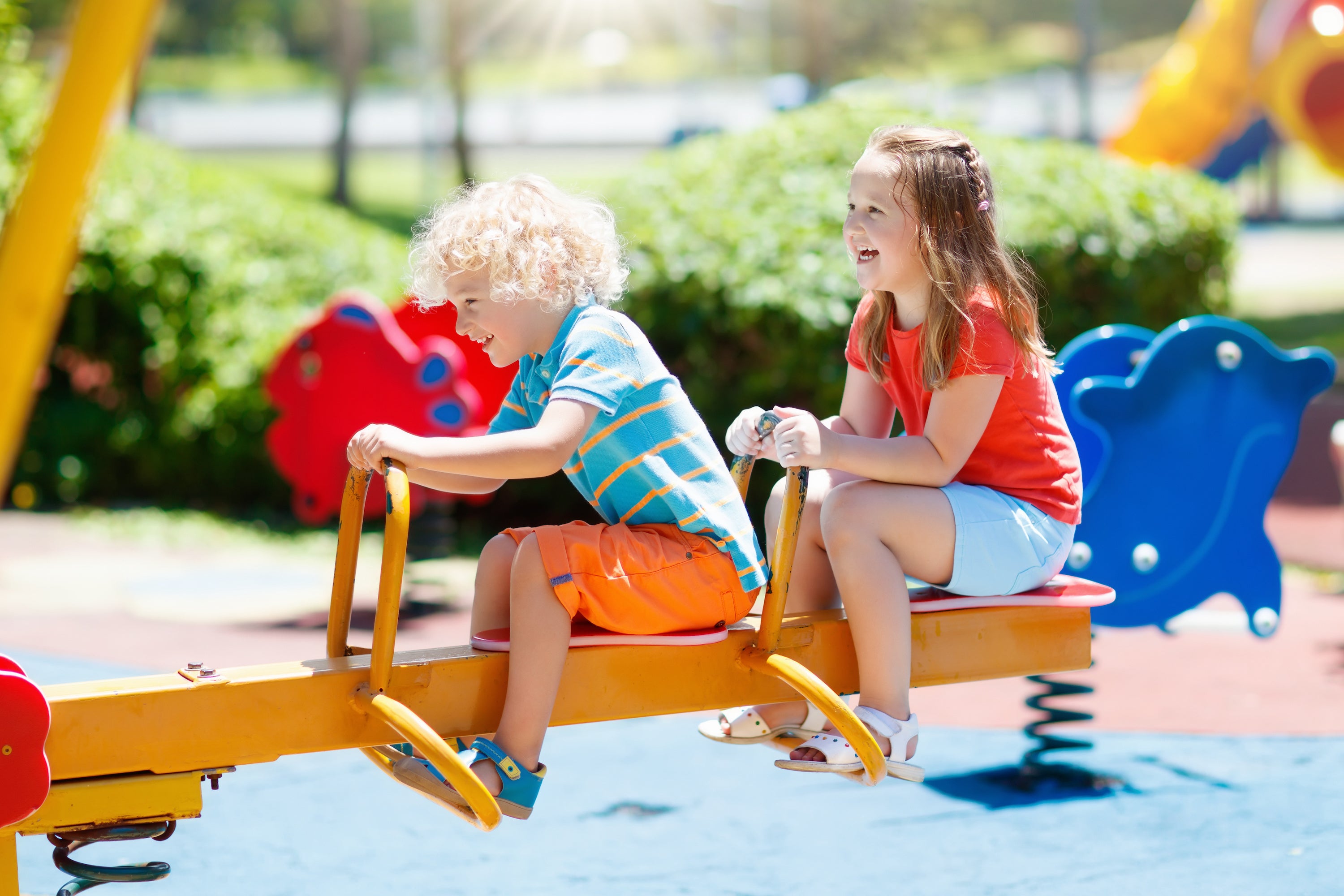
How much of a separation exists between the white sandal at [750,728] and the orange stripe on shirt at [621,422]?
62cm

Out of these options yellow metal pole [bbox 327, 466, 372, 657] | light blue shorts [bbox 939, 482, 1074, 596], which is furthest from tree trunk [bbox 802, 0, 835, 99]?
yellow metal pole [bbox 327, 466, 372, 657]

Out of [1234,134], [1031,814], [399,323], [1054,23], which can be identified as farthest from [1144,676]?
[1054,23]

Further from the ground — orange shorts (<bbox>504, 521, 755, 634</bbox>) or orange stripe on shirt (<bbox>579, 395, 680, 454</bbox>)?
orange stripe on shirt (<bbox>579, 395, 680, 454</bbox>)

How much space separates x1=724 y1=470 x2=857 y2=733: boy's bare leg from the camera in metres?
2.85

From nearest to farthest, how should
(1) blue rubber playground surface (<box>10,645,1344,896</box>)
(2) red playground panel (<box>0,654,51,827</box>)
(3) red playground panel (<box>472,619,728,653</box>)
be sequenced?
(2) red playground panel (<box>0,654,51,827</box>) → (3) red playground panel (<box>472,619,728,653</box>) → (1) blue rubber playground surface (<box>10,645,1344,896</box>)

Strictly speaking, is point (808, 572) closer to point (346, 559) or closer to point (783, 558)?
point (783, 558)

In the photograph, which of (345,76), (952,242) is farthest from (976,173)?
(345,76)

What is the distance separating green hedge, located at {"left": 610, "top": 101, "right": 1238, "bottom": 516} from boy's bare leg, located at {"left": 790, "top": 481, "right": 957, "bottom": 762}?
335 cm

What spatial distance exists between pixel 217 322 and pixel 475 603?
5872 millimetres

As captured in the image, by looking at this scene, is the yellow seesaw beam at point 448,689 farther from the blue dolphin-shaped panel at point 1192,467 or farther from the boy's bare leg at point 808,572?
the blue dolphin-shaped panel at point 1192,467

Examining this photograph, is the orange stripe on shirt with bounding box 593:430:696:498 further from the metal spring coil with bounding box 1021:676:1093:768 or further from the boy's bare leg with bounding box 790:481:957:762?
the metal spring coil with bounding box 1021:676:1093:768

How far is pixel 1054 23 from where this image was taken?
64812 mm

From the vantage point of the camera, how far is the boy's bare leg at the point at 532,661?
2406mm

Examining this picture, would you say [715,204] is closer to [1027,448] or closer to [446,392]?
[446,392]
